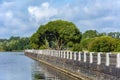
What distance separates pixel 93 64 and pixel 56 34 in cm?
7383

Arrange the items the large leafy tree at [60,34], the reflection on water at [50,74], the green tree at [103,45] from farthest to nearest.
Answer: the large leafy tree at [60,34] → the green tree at [103,45] → the reflection on water at [50,74]

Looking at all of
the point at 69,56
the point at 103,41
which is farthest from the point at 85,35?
the point at 69,56

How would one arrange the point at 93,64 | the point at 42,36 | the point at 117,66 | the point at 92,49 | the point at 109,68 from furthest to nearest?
the point at 42,36 → the point at 92,49 → the point at 93,64 → the point at 109,68 → the point at 117,66

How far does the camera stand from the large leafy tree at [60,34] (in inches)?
3915

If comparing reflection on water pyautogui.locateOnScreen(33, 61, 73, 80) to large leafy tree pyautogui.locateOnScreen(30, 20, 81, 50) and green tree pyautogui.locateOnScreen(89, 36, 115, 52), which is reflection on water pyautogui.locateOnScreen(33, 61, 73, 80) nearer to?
green tree pyautogui.locateOnScreen(89, 36, 115, 52)

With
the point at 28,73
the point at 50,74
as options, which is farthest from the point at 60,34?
the point at 50,74

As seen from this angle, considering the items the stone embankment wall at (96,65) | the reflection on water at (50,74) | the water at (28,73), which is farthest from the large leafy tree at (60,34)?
the stone embankment wall at (96,65)

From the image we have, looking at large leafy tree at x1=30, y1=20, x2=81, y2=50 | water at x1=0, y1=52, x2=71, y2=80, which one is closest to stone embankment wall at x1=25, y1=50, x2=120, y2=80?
water at x1=0, y1=52, x2=71, y2=80

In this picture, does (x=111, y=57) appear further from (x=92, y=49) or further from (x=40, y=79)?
(x=92, y=49)

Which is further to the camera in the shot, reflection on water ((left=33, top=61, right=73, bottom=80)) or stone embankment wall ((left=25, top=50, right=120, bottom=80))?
reflection on water ((left=33, top=61, right=73, bottom=80))

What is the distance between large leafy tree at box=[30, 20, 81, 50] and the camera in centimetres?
9944

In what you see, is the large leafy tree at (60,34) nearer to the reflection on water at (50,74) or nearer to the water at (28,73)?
the water at (28,73)

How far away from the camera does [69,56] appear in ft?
146

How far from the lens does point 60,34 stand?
101312 mm
